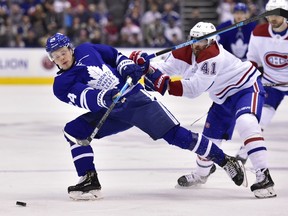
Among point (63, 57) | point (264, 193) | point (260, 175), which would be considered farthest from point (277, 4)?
point (63, 57)

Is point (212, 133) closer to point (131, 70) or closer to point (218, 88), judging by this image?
point (218, 88)

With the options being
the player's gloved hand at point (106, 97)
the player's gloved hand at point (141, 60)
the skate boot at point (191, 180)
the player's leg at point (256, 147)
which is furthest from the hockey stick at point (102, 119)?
the skate boot at point (191, 180)

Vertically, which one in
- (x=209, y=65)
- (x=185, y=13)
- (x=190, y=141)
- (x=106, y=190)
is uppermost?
(x=209, y=65)

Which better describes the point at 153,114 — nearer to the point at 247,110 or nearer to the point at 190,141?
the point at 190,141

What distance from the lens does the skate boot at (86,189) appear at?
4656 mm

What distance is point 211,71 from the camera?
15.8ft

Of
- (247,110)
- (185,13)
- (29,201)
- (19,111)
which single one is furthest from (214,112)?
(185,13)

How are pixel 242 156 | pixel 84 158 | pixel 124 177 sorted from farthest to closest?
1. pixel 242 156
2. pixel 124 177
3. pixel 84 158

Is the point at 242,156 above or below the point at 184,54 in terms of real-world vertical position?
below

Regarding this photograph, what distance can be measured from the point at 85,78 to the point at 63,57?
16cm

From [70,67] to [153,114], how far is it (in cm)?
51

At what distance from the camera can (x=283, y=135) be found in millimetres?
7758

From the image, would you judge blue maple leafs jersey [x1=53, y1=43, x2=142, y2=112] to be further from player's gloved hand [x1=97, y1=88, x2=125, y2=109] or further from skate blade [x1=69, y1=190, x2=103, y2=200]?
skate blade [x1=69, y1=190, x2=103, y2=200]

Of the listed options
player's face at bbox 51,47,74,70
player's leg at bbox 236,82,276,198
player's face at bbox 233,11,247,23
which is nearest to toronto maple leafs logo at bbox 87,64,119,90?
player's face at bbox 51,47,74,70
